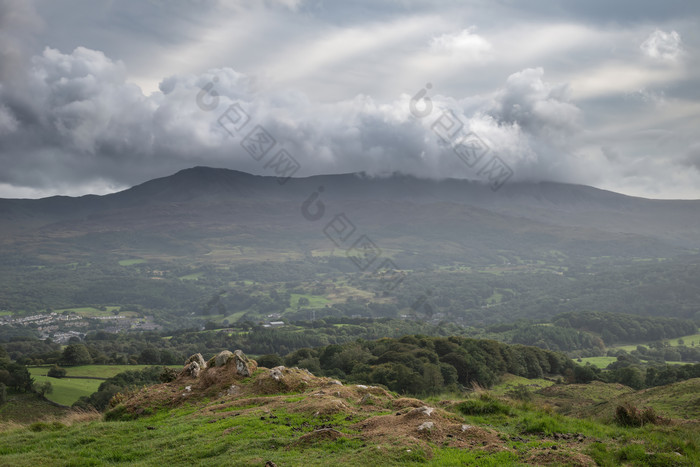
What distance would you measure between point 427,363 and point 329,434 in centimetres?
3291

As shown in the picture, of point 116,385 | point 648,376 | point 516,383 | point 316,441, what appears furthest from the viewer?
point 516,383

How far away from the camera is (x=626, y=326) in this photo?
415 ft

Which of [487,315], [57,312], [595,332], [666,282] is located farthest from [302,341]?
[666,282]

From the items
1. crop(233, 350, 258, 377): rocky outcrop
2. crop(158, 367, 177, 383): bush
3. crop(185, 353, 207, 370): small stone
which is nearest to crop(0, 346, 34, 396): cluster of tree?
crop(158, 367, 177, 383): bush

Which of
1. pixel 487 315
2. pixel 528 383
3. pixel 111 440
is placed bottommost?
pixel 487 315

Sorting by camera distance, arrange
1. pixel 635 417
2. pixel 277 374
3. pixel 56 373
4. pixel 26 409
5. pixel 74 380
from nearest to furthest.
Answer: pixel 635 417
pixel 277 374
pixel 26 409
pixel 74 380
pixel 56 373

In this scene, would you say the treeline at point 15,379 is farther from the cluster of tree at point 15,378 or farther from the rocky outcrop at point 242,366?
the rocky outcrop at point 242,366

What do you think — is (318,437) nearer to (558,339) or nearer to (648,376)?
(648,376)

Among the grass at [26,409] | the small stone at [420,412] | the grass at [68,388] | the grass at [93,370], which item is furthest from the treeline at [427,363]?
the grass at [93,370]

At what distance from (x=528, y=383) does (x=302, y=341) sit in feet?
218

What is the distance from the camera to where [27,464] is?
11.9 meters

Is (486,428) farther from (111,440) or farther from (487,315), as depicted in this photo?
(487,315)

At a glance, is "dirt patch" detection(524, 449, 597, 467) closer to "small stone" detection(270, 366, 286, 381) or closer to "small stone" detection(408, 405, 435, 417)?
"small stone" detection(408, 405, 435, 417)

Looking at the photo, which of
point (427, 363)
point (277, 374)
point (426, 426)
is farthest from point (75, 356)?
point (426, 426)
